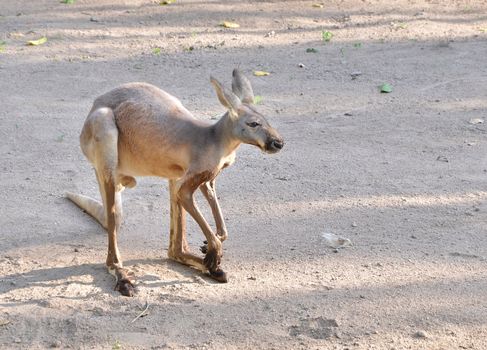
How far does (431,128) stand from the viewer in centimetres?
757

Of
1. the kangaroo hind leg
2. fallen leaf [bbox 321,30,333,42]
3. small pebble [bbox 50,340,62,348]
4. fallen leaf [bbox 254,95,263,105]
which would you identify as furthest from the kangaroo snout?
fallen leaf [bbox 321,30,333,42]

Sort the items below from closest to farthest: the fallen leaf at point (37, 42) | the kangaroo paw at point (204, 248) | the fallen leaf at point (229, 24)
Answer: the kangaroo paw at point (204, 248), the fallen leaf at point (37, 42), the fallen leaf at point (229, 24)

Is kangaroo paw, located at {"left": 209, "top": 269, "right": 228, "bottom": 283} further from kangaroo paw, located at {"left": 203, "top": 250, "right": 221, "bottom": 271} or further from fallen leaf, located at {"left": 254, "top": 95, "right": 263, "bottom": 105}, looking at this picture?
fallen leaf, located at {"left": 254, "top": 95, "right": 263, "bottom": 105}

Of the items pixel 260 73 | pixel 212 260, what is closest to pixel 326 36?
pixel 260 73

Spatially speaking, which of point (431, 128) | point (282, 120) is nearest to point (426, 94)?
point (431, 128)

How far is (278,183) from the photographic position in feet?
21.4

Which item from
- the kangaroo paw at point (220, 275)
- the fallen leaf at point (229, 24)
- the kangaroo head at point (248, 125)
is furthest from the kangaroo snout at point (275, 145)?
the fallen leaf at point (229, 24)

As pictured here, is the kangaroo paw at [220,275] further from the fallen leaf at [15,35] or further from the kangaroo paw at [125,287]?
the fallen leaf at [15,35]

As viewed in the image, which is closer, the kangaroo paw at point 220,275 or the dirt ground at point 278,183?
the dirt ground at point 278,183

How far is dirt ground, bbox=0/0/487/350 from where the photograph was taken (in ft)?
15.2

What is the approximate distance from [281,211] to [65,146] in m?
2.06

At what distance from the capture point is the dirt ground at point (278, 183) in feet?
15.2

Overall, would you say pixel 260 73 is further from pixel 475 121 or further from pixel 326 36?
pixel 475 121

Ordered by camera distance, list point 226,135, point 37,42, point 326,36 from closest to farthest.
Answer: point 226,135
point 37,42
point 326,36
